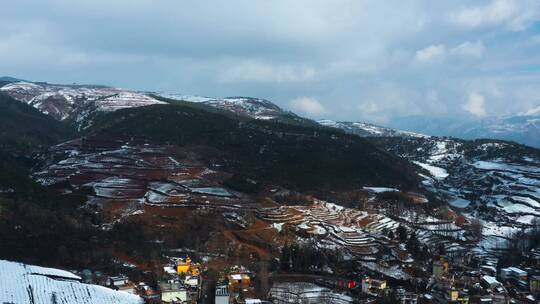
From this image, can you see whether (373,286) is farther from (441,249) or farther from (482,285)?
(441,249)

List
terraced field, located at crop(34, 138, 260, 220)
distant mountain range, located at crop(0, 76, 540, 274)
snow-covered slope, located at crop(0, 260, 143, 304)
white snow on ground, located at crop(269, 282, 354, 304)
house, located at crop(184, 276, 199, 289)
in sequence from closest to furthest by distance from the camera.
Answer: snow-covered slope, located at crop(0, 260, 143, 304)
white snow on ground, located at crop(269, 282, 354, 304)
house, located at crop(184, 276, 199, 289)
terraced field, located at crop(34, 138, 260, 220)
distant mountain range, located at crop(0, 76, 540, 274)

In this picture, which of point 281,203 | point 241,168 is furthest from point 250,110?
point 281,203

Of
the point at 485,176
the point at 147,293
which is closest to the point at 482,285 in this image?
the point at 147,293

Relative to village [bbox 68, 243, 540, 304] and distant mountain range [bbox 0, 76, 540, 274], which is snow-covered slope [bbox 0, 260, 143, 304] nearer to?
village [bbox 68, 243, 540, 304]

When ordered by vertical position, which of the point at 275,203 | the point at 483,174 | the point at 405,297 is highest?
the point at 483,174

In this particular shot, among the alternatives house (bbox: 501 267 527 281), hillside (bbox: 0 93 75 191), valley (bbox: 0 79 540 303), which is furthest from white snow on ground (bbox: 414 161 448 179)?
hillside (bbox: 0 93 75 191)

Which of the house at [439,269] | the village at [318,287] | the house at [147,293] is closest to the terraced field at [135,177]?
the village at [318,287]
